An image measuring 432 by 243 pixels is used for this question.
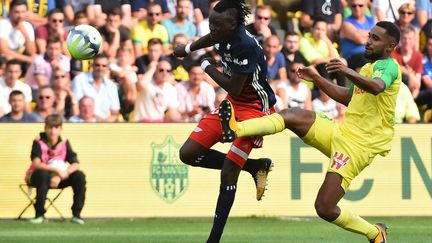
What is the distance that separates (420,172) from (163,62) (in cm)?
436

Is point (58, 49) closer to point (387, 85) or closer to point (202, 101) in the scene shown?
point (202, 101)

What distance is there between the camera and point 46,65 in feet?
56.8

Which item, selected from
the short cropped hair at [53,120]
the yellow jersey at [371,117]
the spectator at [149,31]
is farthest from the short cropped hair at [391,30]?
the spectator at [149,31]

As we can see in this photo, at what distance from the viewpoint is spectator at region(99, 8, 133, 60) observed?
17906 millimetres

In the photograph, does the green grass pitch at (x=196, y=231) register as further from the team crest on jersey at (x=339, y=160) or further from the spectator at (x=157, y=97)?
the team crest on jersey at (x=339, y=160)

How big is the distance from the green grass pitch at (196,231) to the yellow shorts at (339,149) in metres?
2.79

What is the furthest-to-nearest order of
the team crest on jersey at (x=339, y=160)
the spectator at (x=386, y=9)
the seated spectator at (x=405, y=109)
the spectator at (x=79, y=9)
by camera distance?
the spectator at (x=386, y=9), the spectator at (x=79, y=9), the seated spectator at (x=405, y=109), the team crest on jersey at (x=339, y=160)

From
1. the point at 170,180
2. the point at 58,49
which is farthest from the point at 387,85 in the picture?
the point at 58,49

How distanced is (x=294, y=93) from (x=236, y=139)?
6615mm

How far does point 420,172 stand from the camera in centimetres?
1725

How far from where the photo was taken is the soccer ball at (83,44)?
1198 centimetres

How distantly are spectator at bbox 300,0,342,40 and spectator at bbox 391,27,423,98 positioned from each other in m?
1.14

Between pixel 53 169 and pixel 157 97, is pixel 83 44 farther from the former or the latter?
pixel 157 97

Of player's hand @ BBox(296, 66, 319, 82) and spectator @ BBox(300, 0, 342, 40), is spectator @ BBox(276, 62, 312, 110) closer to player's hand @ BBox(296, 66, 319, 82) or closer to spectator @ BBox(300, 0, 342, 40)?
spectator @ BBox(300, 0, 342, 40)
